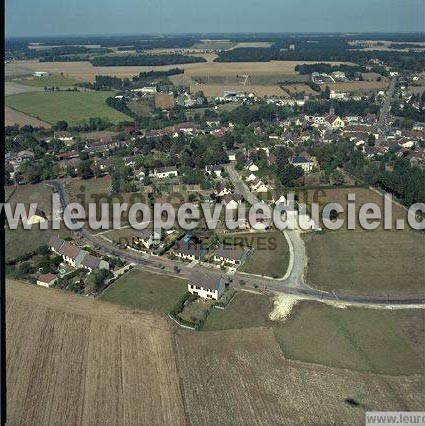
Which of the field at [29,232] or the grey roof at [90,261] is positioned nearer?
the grey roof at [90,261]

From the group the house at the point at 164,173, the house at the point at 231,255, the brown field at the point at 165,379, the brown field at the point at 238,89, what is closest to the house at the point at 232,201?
the house at the point at 231,255

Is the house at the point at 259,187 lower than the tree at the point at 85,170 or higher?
lower

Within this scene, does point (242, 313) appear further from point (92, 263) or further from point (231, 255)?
point (92, 263)

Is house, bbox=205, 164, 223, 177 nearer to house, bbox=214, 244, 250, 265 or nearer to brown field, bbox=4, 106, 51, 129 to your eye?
house, bbox=214, 244, 250, 265

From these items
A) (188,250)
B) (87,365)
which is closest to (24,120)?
(188,250)

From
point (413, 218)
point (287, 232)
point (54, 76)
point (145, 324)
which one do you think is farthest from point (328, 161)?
point (54, 76)

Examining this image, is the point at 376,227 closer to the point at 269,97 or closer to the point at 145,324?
the point at 145,324

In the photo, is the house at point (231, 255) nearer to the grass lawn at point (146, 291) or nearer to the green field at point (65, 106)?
the grass lawn at point (146, 291)
